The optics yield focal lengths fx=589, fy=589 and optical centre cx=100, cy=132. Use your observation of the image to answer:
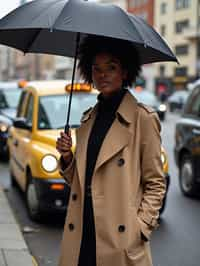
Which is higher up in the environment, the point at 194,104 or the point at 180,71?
the point at 180,71

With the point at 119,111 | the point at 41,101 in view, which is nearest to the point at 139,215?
the point at 119,111

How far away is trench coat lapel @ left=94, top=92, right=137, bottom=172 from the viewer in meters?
2.79

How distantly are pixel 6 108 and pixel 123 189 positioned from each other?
38.6 feet

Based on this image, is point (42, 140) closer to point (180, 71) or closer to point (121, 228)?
point (121, 228)

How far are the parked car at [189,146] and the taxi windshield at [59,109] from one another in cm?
160

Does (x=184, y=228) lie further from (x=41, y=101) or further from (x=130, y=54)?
(x=130, y=54)

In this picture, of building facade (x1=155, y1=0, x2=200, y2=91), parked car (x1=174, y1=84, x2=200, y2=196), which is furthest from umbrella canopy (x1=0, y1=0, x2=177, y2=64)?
building facade (x1=155, y1=0, x2=200, y2=91)

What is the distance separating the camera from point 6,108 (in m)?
14.2

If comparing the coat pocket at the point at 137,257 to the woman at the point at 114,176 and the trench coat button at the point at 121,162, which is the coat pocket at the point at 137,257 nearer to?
the woman at the point at 114,176

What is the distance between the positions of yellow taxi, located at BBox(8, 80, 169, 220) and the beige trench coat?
12.4 ft

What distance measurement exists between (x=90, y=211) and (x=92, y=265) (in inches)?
10.1

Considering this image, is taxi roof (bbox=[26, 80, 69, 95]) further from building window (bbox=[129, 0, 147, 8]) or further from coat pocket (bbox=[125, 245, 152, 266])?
building window (bbox=[129, 0, 147, 8])

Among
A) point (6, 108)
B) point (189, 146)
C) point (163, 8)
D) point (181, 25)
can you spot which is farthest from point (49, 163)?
point (163, 8)

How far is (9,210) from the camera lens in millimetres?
7141
